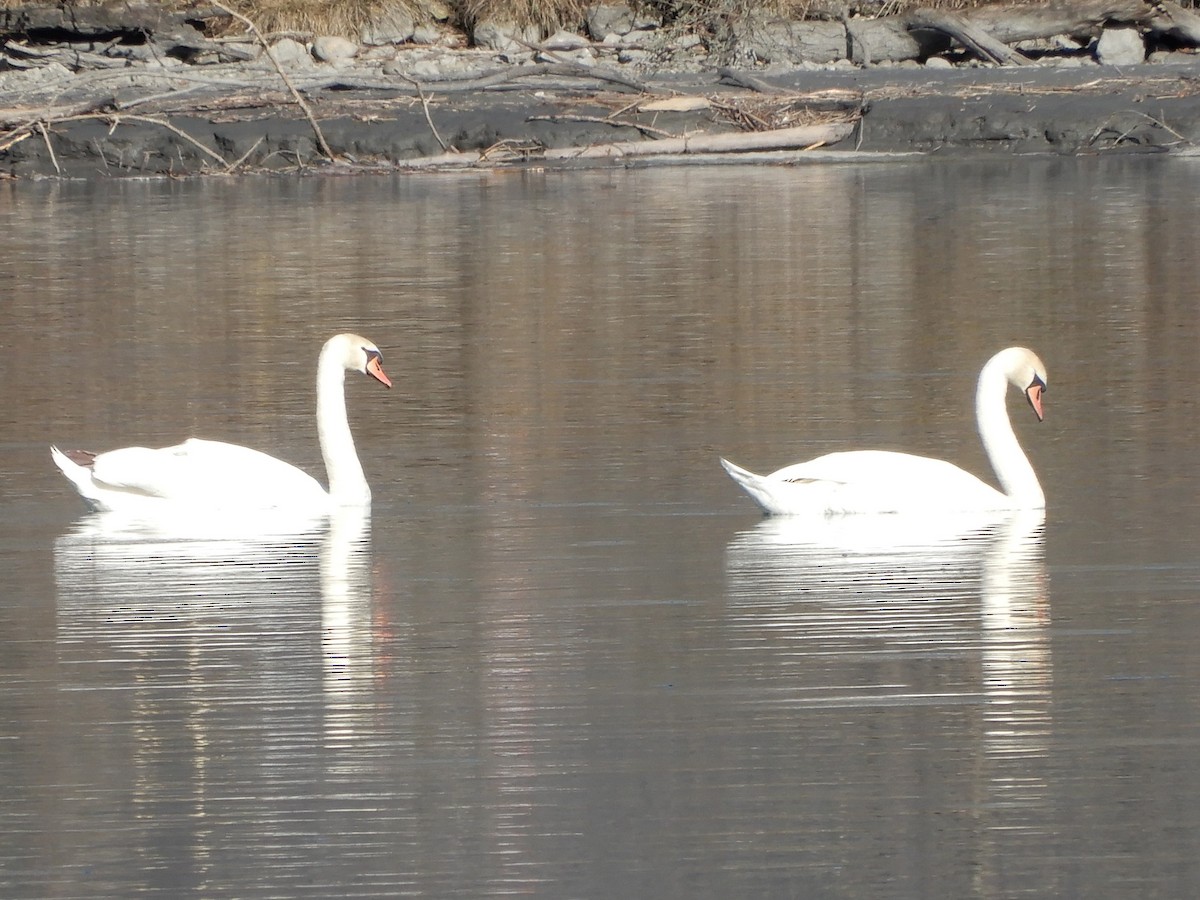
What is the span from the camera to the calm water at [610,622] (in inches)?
190

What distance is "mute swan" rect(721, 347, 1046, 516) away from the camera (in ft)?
26.9

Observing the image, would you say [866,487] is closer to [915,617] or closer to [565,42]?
[915,617]

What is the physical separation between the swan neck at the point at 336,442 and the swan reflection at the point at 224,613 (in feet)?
0.36

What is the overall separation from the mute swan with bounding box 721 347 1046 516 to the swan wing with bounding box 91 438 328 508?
1.62m

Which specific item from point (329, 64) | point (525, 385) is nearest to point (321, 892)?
point (525, 385)

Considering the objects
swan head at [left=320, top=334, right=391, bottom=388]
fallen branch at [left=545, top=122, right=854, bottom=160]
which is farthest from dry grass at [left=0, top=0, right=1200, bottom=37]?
swan head at [left=320, top=334, right=391, bottom=388]

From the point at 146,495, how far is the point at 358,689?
2.96 metres

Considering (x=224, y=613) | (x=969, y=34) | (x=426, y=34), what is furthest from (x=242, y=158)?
(x=224, y=613)

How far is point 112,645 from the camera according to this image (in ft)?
21.6

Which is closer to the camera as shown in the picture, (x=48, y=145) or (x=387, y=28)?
(x=48, y=145)

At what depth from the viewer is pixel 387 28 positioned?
31359 millimetres

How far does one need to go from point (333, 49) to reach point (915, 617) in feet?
80.6

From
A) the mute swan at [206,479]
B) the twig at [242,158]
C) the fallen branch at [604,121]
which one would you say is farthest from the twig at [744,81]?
the mute swan at [206,479]

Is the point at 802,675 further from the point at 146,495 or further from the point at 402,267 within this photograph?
the point at 402,267
